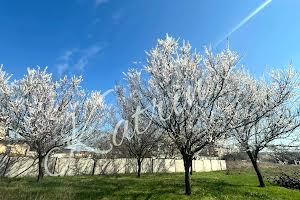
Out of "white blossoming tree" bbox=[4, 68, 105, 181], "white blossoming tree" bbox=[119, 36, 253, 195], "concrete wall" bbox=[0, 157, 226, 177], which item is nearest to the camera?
"white blossoming tree" bbox=[119, 36, 253, 195]

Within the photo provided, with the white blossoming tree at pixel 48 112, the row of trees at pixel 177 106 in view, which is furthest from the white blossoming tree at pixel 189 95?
the white blossoming tree at pixel 48 112

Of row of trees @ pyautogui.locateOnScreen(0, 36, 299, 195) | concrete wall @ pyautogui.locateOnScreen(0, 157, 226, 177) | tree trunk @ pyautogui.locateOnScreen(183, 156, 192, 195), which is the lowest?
tree trunk @ pyautogui.locateOnScreen(183, 156, 192, 195)

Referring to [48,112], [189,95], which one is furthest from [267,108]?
[48,112]

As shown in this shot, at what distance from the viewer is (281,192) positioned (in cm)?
2209

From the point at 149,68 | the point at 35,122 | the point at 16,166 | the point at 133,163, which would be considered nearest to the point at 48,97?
the point at 35,122

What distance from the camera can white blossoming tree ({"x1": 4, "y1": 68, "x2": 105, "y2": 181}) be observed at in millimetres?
24172

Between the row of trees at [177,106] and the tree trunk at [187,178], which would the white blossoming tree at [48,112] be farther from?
the tree trunk at [187,178]

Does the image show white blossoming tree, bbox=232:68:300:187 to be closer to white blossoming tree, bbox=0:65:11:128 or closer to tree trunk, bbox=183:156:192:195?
tree trunk, bbox=183:156:192:195

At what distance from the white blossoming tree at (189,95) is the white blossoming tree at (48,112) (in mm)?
9432

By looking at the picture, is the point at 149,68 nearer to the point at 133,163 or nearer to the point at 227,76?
the point at 227,76

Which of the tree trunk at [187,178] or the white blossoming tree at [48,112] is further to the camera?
the white blossoming tree at [48,112]

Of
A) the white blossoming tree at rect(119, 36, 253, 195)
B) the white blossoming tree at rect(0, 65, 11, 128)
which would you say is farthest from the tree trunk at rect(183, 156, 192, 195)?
the white blossoming tree at rect(0, 65, 11, 128)

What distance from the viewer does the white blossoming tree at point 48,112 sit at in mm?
24172

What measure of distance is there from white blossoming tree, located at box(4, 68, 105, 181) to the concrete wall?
4173 mm
